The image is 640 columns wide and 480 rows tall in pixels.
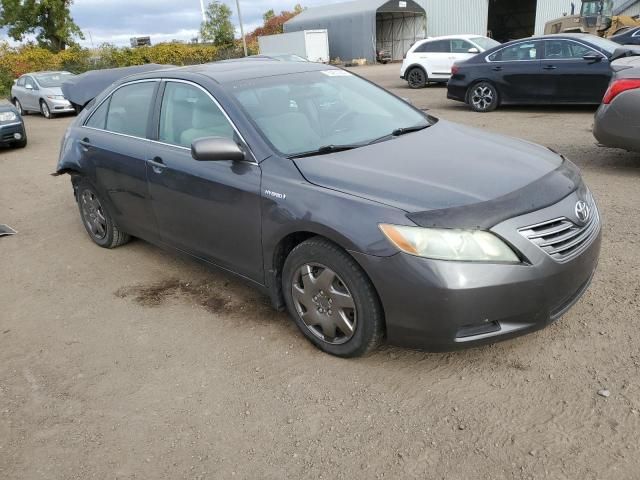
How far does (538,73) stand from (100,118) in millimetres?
8895

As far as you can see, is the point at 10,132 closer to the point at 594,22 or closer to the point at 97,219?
the point at 97,219

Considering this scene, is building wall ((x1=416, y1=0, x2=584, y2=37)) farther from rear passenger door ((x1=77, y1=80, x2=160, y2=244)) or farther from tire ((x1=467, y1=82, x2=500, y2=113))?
rear passenger door ((x1=77, y1=80, x2=160, y2=244))

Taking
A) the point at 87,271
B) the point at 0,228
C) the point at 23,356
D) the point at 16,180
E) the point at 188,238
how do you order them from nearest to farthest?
the point at 23,356 < the point at 188,238 < the point at 87,271 < the point at 0,228 < the point at 16,180

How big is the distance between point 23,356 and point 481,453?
2.84 meters

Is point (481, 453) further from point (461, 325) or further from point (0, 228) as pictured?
point (0, 228)

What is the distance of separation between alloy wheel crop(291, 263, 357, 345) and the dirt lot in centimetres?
18

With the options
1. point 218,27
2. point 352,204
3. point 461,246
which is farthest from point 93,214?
point 218,27

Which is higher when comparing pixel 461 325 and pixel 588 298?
pixel 461 325

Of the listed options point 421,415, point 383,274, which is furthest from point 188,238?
point 421,415

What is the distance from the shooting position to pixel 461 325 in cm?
262

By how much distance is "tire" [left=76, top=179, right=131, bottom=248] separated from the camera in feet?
16.3

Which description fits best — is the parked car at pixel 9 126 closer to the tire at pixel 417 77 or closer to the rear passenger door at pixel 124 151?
the rear passenger door at pixel 124 151

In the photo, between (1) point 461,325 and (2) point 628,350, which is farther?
(2) point 628,350

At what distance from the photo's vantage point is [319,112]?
12.0ft
